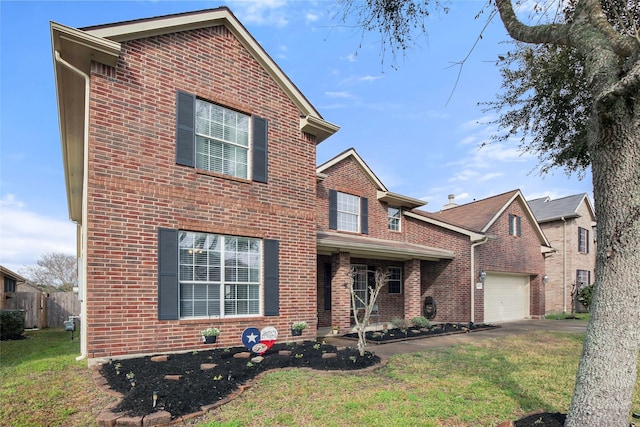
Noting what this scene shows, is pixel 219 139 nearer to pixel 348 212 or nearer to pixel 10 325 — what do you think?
pixel 348 212

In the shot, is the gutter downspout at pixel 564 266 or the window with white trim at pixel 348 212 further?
the gutter downspout at pixel 564 266

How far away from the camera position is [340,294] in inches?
503

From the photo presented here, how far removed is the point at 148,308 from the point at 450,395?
5626 millimetres

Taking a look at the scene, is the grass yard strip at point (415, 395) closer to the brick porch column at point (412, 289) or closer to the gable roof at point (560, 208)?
the brick porch column at point (412, 289)

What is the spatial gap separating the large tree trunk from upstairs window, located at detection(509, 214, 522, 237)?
1574cm

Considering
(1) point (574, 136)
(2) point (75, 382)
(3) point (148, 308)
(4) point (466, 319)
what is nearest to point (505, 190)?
(4) point (466, 319)

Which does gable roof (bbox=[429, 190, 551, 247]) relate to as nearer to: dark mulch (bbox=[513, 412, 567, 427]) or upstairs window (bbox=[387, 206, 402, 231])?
upstairs window (bbox=[387, 206, 402, 231])

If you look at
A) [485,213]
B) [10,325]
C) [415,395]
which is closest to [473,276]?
[485,213]

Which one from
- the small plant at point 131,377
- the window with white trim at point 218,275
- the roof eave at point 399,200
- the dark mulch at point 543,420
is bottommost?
the small plant at point 131,377

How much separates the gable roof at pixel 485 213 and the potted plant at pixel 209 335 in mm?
11489

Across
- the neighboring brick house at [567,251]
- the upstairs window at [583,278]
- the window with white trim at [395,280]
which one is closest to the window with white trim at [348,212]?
the window with white trim at [395,280]

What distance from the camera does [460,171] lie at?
57.0ft

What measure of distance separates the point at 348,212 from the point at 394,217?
3.01 m

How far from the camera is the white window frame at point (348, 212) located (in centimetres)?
1493
